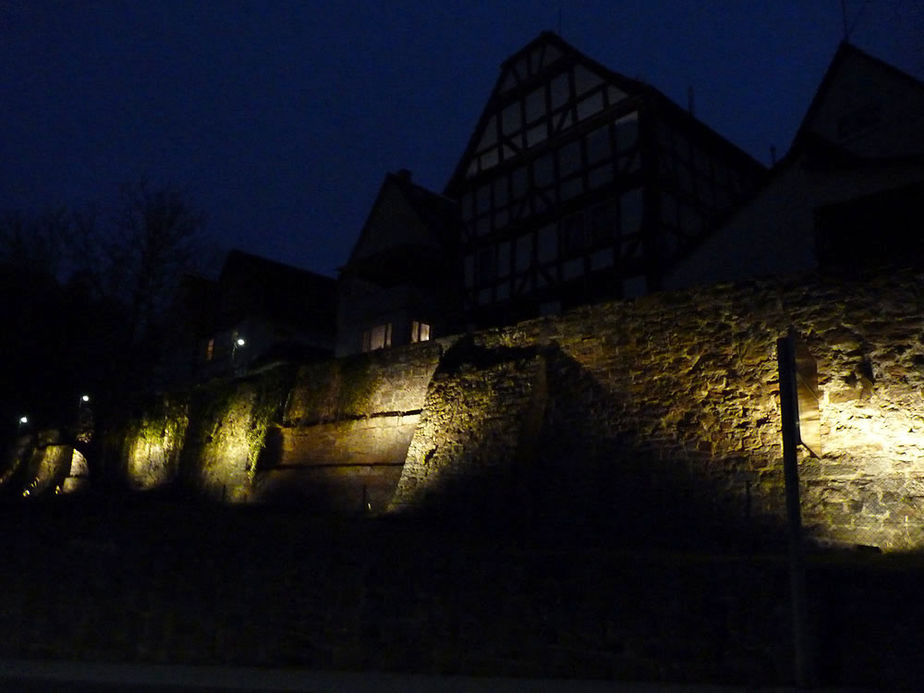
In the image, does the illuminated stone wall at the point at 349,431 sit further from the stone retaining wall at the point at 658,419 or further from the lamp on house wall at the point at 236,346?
the lamp on house wall at the point at 236,346

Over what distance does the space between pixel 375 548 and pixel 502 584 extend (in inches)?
65.0

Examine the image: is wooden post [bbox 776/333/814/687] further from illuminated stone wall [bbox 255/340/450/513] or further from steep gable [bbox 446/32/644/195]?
steep gable [bbox 446/32/644/195]

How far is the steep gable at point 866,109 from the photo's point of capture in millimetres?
18219

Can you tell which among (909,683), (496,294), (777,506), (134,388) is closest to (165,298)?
(134,388)

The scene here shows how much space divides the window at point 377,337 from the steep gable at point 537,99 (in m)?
5.04

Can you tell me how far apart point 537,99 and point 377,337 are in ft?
29.7

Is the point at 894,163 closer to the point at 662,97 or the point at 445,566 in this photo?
the point at 662,97

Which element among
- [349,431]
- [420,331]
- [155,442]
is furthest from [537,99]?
[155,442]

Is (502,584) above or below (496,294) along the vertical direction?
below

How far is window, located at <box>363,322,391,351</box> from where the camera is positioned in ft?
81.8

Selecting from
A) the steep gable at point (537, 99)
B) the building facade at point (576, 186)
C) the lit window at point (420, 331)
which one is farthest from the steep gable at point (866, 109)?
the lit window at point (420, 331)

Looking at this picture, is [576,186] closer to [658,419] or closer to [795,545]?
[658,419]

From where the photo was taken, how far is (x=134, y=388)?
66.0ft

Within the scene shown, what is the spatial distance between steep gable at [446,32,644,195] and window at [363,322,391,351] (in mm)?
5044
